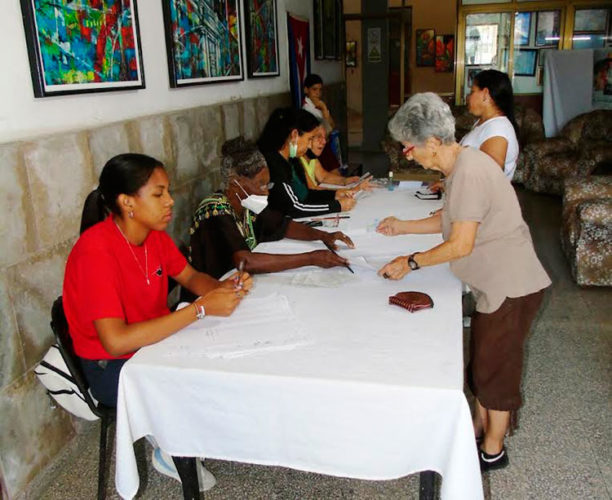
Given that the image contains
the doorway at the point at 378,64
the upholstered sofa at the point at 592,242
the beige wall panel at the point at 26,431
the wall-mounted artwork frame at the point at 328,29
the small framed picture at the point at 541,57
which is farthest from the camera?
the doorway at the point at 378,64

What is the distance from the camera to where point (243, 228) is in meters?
2.50

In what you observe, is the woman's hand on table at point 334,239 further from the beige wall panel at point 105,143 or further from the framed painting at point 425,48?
the framed painting at point 425,48

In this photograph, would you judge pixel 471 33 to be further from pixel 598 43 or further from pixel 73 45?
pixel 73 45

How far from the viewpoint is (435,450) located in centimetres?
135

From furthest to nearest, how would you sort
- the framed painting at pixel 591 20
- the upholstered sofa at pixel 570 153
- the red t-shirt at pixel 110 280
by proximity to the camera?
the framed painting at pixel 591 20 → the upholstered sofa at pixel 570 153 → the red t-shirt at pixel 110 280

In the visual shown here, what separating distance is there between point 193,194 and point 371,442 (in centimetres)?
207

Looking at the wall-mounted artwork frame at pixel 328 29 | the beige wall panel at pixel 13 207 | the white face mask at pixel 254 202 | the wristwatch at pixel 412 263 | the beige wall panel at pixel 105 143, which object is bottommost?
the wristwatch at pixel 412 263

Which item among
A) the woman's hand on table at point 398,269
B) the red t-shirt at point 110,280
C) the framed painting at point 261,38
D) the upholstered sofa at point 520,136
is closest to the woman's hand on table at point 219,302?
the red t-shirt at point 110,280

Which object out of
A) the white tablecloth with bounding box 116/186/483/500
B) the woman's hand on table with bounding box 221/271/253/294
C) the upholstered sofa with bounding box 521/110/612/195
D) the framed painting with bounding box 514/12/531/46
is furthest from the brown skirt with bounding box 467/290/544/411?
the framed painting with bounding box 514/12/531/46

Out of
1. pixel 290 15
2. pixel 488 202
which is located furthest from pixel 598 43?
pixel 488 202

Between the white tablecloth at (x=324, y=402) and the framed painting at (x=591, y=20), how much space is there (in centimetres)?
775

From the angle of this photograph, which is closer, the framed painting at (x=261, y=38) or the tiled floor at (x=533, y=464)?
the tiled floor at (x=533, y=464)

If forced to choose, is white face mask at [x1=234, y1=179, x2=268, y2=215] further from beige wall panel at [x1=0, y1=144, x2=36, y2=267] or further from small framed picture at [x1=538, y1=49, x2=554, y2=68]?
small framed picture at [x1=538, y1=49, x2=554, y2=68]

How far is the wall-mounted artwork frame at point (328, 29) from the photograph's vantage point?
6.15m
